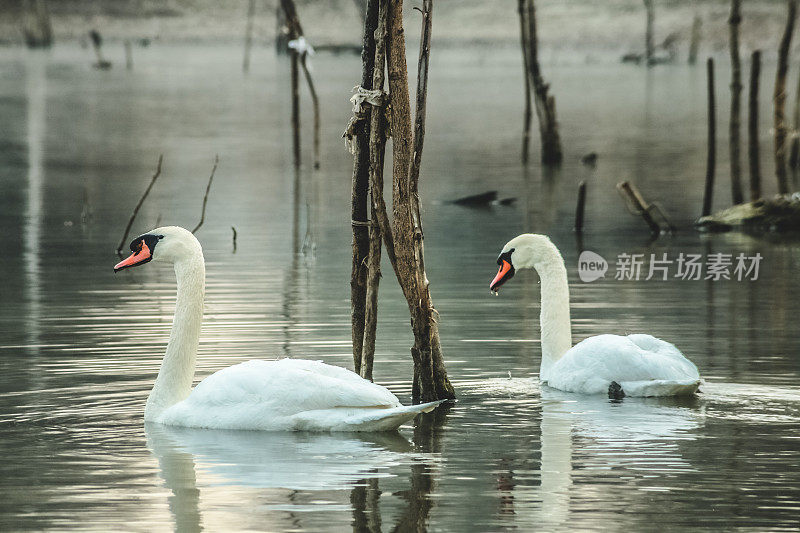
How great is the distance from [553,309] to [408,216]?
1861 mm

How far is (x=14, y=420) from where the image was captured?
10.3 meters

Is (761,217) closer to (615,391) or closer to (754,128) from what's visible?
(754,128)

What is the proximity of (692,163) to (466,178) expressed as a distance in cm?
770

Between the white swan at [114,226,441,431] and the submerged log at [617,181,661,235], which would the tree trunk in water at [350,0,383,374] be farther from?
the submerged log at [617,181,661,235]

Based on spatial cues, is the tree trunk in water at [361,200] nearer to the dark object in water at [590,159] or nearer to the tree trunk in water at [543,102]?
the tree trunk in water at [543,102]

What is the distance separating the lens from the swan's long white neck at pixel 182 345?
10195 millimetres

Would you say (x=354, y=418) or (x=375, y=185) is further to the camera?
(x=375, y=185)

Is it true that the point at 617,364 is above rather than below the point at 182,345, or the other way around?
below

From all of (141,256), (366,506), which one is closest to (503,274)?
(141,256)

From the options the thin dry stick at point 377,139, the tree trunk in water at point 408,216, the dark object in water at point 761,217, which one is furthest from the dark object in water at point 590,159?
the tree trunk in water at point 408,216

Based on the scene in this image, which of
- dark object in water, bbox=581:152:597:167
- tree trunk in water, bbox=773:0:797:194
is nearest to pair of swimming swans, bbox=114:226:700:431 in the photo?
tree trunk in water, bbox=773:0:797:194

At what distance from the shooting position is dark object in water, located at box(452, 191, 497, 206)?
29344 mm

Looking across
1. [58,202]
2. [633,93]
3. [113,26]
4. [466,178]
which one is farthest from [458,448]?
[113,26]

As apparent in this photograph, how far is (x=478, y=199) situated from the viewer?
1157 inches
